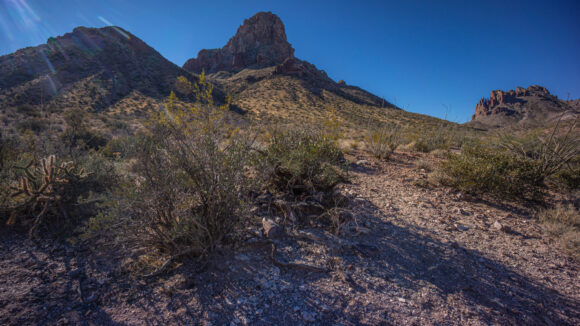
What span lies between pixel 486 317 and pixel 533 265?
1333 millimetres

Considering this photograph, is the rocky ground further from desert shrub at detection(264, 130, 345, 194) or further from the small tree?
desert shrub at detection(264, 130, 345, 194)

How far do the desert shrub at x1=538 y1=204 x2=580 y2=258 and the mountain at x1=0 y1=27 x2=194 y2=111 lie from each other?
78.4 ft

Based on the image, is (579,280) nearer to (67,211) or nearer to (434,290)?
(434,290)

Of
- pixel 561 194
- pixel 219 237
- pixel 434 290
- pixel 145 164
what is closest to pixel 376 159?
pixel 561 194

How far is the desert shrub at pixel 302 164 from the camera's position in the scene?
318cm

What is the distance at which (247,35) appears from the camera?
205ft

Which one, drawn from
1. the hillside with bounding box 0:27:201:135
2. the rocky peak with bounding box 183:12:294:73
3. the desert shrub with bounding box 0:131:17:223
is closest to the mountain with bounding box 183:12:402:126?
the rocky peak with bounding box 183:12:294:73

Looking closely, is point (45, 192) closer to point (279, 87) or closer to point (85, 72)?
point (85, 72)

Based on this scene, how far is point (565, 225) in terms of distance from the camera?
3.13m

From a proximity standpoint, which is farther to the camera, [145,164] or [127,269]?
[127,269]

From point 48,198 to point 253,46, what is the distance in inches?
2656

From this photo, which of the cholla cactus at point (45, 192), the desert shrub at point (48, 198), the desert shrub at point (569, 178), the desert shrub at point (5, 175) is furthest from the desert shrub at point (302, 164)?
the desert shrub at point (569, 178)

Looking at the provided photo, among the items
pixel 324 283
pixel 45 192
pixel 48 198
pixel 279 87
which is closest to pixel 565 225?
pixel 324 283

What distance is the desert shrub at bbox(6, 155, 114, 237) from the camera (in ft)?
8.38
